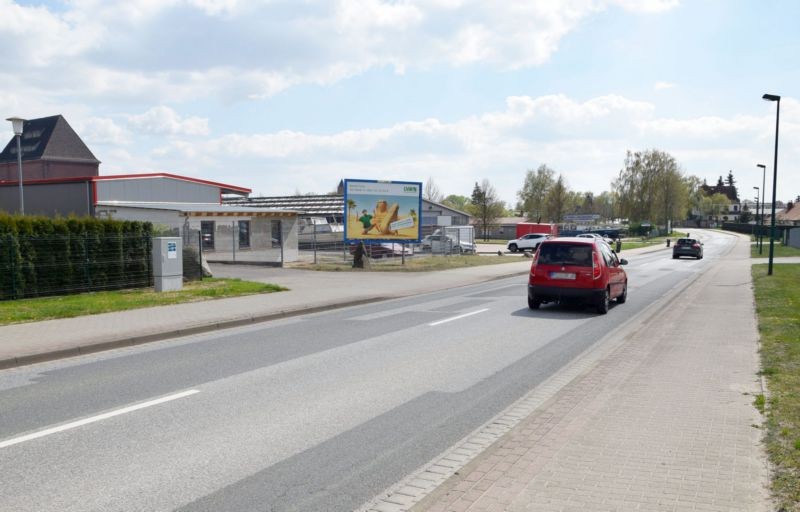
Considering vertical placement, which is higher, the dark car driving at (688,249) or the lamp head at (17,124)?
the lamp head at (17,124)

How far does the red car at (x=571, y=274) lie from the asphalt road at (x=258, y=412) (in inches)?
102

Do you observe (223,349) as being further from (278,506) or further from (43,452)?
(278,506)

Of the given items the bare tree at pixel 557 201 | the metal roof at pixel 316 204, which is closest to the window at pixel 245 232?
the metal roof at pixel 316 204

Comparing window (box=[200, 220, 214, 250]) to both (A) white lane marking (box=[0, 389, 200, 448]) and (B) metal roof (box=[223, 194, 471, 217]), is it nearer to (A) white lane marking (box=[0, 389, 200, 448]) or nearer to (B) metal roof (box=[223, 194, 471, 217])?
(B) metal roof (box=[223, 194, 471, 217])

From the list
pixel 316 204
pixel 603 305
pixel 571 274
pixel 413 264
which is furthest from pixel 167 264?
pixel 316 204

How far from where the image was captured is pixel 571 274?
15.2 m

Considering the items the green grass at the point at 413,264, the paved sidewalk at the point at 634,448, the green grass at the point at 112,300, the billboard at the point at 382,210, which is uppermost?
the billboard at the point at 382,210

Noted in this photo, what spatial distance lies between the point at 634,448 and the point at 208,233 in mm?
31871

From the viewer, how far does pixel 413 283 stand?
76.4 ft

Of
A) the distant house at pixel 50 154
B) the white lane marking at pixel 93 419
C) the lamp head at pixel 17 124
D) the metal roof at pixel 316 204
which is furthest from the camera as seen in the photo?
the distant house at pixel 50 154

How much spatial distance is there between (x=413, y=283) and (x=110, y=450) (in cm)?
1800

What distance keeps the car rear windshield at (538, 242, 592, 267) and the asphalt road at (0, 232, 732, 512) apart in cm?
289

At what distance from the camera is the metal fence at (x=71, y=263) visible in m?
16.7

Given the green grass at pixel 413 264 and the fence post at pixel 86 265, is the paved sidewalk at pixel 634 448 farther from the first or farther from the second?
the green grass at pixel 413 264
